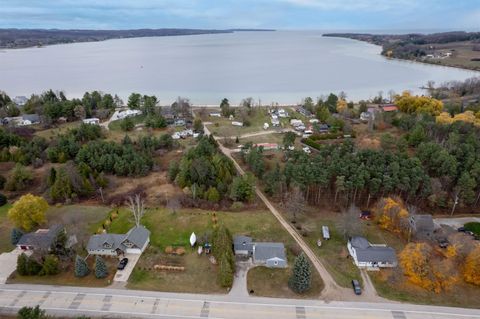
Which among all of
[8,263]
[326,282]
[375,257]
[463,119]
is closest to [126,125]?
[8,263]

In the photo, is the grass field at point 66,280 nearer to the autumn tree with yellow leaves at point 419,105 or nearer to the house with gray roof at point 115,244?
the house with gray roof at point 115,244

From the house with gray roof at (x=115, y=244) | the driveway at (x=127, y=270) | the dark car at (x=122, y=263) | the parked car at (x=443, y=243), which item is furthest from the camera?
the parked car at (x=443, y=243)

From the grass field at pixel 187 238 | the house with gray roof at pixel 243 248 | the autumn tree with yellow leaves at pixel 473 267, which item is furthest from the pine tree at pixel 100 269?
the autumn tree with yellow leaves at pixel 473 267

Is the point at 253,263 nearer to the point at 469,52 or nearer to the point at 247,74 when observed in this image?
the point at 247,74

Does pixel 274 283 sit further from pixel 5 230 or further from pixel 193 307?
pixel 5 230

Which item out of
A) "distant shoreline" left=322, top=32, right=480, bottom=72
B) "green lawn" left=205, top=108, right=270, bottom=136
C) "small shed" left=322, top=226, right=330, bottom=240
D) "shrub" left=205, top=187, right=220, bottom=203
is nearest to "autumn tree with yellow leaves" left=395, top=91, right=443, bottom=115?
"green lawn" left=205, top=108, right=270, bottom=136

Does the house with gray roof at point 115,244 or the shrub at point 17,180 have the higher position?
the shrub at point 17,180
